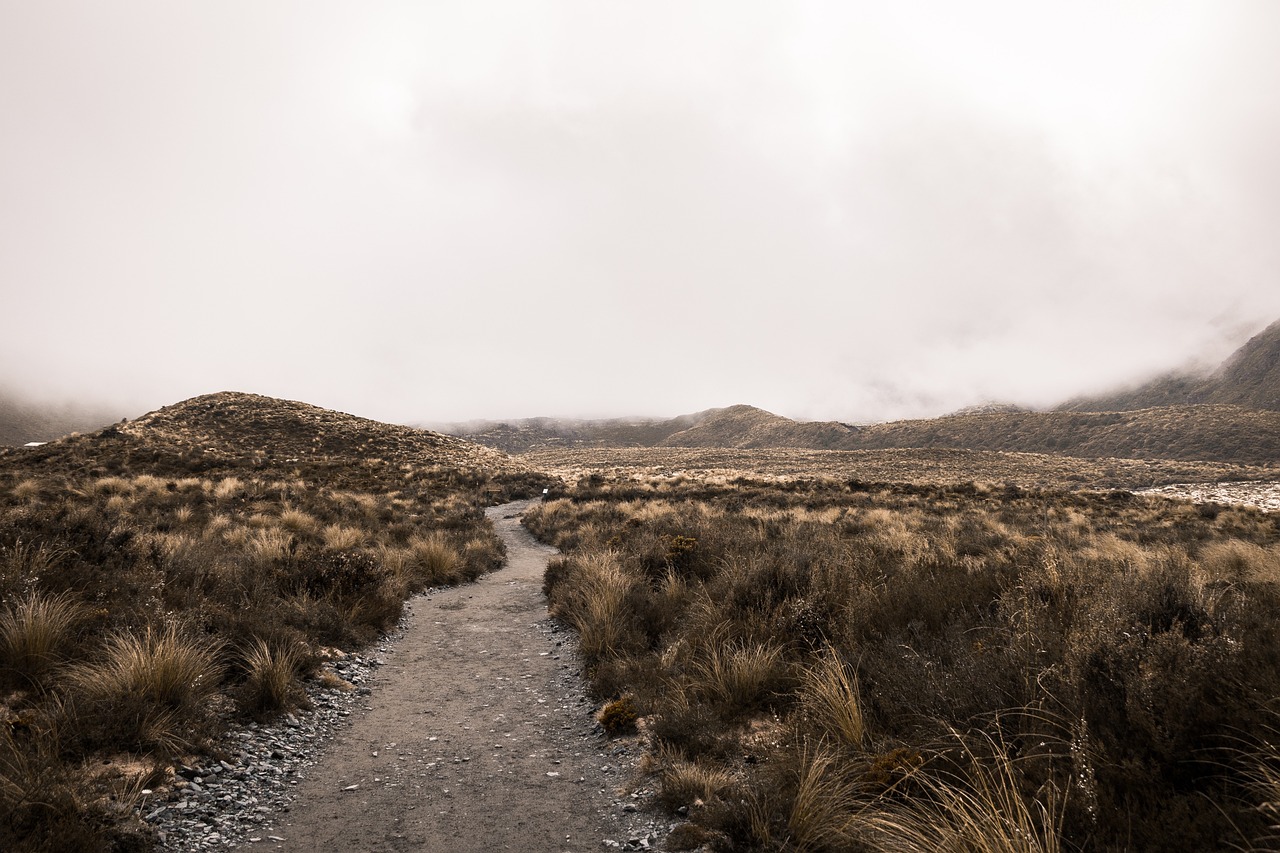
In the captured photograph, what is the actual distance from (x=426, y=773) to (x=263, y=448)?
49.9 m

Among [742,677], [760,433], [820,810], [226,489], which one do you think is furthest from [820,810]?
[760,433]

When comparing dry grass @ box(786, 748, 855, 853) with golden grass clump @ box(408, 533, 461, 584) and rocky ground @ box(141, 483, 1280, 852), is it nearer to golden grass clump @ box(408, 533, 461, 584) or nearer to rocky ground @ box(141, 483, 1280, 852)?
rocky ground @ box(141, 483, 1280, 852)

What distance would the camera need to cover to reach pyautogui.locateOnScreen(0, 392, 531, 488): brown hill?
33562 millimetres

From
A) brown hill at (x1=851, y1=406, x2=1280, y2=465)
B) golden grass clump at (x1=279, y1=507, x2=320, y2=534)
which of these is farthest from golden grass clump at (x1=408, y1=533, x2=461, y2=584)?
Result: brown hill at (x1=851, y1=406, x2=1280, y2=465)

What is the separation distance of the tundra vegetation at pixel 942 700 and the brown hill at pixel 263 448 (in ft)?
90.5

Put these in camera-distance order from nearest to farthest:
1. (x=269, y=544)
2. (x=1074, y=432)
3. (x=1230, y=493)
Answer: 1. (x=269, y=544)
2. (x=1230, y=493)
3. (x=1074, y=432)

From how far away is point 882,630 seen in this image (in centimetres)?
649

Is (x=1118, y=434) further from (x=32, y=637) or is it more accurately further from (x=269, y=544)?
(x=32, y=637)

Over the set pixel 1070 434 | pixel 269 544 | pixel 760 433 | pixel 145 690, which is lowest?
pixel 269 544

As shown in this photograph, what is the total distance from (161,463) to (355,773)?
38.9 meters

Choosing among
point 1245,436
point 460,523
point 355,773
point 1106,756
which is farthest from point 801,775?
point 1245,436

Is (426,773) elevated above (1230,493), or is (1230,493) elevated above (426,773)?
(426,773)

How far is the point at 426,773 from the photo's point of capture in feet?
17.5

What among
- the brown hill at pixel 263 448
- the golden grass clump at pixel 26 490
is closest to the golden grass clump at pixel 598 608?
the golden grass clump at pixel 26 490
